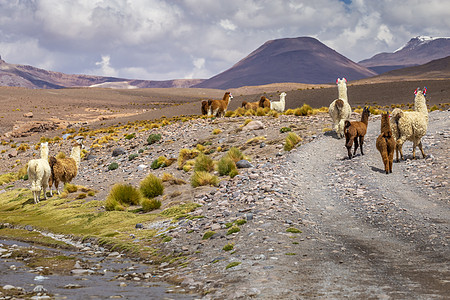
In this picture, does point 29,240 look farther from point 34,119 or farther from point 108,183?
point 34,119

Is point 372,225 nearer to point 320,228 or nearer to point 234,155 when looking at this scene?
point 320,228

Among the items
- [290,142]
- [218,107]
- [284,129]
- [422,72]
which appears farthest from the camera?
[422,72]

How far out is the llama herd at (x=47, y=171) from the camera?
17625 millimetres

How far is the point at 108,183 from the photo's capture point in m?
21.0

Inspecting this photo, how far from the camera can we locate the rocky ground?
18.7ft

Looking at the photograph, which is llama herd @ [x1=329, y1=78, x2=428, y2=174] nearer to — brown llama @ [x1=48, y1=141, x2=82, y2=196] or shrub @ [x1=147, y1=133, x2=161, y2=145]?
brown llama @ [x1=48, y1=141, x2=82, y2=196]

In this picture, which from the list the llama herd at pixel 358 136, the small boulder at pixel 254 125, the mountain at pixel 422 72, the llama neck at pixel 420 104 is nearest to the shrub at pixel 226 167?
the llama herd at pixel 358 136

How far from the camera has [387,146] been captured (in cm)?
1369

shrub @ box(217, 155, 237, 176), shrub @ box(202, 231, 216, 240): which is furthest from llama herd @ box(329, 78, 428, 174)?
shrub @ box(202, 231, 216, 240)

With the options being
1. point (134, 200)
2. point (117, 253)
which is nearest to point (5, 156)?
point (134, 200)

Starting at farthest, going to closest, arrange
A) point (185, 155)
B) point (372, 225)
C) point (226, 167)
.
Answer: point (185, 155)
point (226, 167)
point (372, 225)

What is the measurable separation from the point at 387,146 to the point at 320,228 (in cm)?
614

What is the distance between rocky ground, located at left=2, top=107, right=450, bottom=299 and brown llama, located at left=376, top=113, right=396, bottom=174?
1.21ft

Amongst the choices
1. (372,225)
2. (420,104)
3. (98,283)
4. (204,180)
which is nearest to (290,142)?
(204,180)
